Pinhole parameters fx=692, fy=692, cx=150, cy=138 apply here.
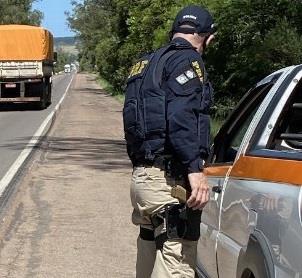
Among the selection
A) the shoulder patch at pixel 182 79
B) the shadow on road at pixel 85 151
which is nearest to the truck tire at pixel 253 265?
the shoulder patch at pixel 182 79

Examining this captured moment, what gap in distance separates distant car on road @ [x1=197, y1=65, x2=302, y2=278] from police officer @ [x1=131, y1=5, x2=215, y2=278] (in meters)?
0.21

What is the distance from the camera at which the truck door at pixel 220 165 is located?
399 centimetres

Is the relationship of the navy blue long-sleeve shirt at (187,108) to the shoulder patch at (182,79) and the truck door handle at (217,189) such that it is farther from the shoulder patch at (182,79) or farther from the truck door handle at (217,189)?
the truck door handle at (217,189)

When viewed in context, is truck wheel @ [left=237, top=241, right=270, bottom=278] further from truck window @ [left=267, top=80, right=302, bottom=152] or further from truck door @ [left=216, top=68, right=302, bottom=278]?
truck window @ [left=267, top=80, right=302, bottom=152]

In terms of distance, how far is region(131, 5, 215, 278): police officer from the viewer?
3.47 meters

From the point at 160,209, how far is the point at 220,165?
68cm

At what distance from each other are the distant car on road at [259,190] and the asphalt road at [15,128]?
7.71 metres

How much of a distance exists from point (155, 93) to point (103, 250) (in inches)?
138

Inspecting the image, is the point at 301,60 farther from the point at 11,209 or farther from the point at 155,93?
the point at 155,93

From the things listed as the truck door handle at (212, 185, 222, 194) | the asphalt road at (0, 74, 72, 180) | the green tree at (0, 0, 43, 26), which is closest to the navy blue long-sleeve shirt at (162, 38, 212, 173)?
the truck door handle at (212, 185, 222, 194)

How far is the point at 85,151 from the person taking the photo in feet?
50.6

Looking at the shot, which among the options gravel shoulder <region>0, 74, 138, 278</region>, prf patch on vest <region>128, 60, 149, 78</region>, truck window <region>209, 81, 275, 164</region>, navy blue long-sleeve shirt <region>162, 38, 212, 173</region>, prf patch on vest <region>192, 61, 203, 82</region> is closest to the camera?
navy blue long-sleeve shirt <region>162, 38, 212, 173</region>

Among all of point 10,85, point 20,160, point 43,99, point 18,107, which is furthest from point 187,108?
point 18,107

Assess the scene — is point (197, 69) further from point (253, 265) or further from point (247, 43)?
point (247, 43)
